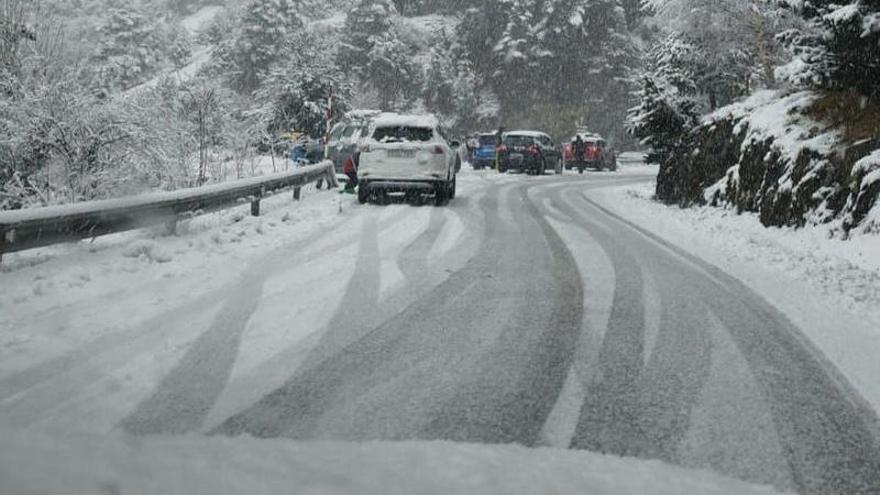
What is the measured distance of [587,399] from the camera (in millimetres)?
4066

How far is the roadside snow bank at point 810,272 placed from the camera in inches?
210

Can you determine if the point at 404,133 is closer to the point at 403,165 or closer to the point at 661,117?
the point at 403,165

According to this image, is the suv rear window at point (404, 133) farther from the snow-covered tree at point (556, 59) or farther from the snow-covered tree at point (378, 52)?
the snow-covered tree at point (556, 59)

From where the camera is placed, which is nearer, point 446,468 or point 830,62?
point 446,468

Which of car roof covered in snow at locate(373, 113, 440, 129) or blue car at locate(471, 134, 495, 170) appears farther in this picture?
blue car at locate(471, 134, 495, 170)

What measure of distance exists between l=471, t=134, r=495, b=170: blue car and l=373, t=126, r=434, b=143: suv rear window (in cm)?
1870

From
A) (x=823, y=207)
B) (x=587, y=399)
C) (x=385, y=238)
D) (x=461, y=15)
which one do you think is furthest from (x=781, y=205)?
(x=461, y=15)

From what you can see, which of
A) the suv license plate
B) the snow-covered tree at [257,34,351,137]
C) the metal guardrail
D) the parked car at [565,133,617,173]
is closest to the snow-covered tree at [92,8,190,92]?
the snow-covered tree at [257,34,351,137]

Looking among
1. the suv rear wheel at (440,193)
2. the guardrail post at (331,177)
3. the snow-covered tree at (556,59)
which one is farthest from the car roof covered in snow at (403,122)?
the snow-covered tree at (556,59)

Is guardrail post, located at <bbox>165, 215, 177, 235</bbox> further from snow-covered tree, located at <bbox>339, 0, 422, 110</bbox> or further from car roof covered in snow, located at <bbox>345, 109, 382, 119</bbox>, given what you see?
snow-covered tree, located at <bbox>339, 0, 422, 110</bbox>

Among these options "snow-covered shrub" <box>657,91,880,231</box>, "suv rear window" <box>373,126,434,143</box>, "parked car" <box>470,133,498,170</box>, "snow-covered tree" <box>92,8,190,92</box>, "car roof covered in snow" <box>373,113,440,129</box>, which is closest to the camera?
"snow-covered shrub" <box>657,91,880,231</box>

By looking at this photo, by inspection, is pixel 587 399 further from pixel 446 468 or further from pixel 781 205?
pixel 781 205

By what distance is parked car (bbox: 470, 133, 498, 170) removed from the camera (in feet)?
110

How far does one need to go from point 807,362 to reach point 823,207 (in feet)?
21.3
